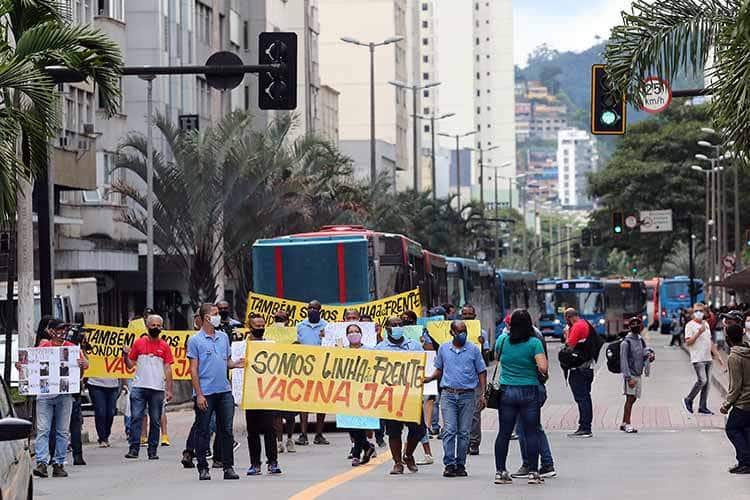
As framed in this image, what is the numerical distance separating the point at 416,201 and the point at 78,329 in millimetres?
56315

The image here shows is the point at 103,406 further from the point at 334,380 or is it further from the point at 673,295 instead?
the point at 673,295

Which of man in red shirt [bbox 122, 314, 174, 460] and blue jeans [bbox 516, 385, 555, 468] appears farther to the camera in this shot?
man in red shirt [bbox 122, 314, 174, 460]

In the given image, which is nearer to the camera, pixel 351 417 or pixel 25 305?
pixel 351 417

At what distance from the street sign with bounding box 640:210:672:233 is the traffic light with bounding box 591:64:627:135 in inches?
2681

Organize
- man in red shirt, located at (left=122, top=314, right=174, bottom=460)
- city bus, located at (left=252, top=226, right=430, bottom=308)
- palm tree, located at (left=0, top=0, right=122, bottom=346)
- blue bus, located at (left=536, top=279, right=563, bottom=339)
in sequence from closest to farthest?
palm tree, located at (left=0, top=0, right=122, bottom=346) → man in red shirt, located at (left=122, top=314, right=174, bottom=460) → city bus, located at (left=252, top=226, right=430, bottom=308) → blue bus, located at (left=536, top=279, right=563, bottom=339)

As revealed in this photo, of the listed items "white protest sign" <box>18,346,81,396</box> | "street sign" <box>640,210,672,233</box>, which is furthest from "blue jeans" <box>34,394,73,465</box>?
"street sign" <box>640,210,672,233</box>

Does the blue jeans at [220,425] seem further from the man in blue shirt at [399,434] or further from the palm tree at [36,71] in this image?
the palm tree at [36,71]

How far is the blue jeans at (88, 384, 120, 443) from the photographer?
25.1 m

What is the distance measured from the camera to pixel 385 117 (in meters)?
126

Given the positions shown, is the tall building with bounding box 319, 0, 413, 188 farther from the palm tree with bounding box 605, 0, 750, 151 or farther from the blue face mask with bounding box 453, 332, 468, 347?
the blue face mask with bounding box 453, 332, 468, 347

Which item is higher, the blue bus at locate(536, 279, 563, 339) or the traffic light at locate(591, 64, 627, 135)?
the traffic light at locate(591, 64, 627, 135)

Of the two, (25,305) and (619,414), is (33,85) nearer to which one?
(25,305)

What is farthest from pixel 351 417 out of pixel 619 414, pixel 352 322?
pixel 619 414

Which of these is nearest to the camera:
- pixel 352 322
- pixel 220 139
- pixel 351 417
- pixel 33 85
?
pixel 351 417
